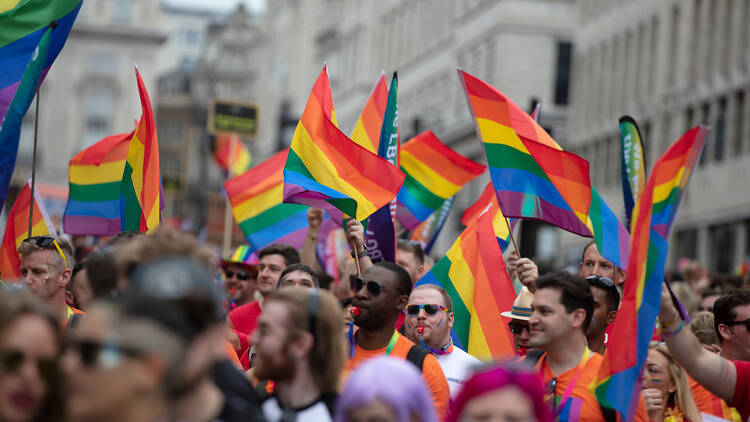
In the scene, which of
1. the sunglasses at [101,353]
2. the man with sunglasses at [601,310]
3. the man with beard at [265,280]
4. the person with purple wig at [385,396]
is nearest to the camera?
the sunglasses at [101,353]

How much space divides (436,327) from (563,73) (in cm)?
3946

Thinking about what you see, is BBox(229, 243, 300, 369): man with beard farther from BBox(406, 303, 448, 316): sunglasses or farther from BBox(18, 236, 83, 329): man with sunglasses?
BBox(406, 303, 448, 316): sunglasses

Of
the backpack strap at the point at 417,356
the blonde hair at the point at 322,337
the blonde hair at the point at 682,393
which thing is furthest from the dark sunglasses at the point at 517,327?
the blonde hair at the point at 322,337

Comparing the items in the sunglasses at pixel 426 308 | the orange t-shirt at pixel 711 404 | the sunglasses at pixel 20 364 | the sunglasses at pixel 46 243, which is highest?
the sunglasses at pixel 20 364

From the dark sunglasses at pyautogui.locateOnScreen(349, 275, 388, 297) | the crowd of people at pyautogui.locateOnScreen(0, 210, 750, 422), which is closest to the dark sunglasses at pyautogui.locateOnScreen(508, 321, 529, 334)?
the crowd of people at pyautogui.locateOnScreen(0, 210, 750, 422)

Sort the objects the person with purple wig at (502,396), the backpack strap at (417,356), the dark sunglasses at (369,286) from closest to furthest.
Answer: the person with purple wig at (502,396)
the backpack strap at (417,356)
the dark sunglasses at (369,286)

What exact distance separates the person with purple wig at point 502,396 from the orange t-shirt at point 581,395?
5.08 ft

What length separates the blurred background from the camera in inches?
1238

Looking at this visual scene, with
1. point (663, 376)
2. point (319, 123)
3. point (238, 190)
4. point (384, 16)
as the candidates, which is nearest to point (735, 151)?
point (238, 190)

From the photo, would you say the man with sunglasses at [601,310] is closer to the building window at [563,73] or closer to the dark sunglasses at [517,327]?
the dark sunglasses at [517,327]

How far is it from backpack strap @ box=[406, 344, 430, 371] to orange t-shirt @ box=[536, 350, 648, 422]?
1.94ft

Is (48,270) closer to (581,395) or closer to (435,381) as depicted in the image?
(435,381)

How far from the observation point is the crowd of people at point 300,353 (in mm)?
3926

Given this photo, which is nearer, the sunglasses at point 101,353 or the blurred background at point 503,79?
the sunglasses at point 101,353
